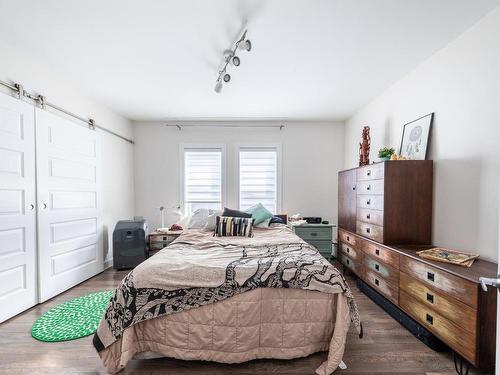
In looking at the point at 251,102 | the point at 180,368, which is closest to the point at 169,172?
the point at 251,102

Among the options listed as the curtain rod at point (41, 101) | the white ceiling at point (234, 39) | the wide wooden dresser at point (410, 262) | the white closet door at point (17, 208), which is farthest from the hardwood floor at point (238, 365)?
the white ceiling at point (234, 39)

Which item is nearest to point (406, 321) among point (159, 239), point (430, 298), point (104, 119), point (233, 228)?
point (430, 298)

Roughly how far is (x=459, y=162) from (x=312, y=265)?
158 centimetres

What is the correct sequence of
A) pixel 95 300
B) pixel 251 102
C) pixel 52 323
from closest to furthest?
pixel 52 323
pixel 95 300
pixel 251 102

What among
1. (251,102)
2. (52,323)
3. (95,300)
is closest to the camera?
(52,323)

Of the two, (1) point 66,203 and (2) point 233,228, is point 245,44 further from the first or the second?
(1) point 66,203

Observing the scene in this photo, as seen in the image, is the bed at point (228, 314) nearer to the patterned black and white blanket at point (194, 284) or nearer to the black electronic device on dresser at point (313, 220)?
the patterned black and white blanket at point (194, 284)

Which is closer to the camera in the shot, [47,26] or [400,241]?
[47,26]

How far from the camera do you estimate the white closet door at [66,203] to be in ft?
8.20

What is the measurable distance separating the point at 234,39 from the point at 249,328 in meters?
2.30

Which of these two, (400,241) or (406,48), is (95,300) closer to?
(400,241)

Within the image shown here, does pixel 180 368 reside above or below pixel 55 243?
below

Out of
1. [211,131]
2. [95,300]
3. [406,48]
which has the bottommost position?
[95,300]

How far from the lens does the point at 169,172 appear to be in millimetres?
4340
